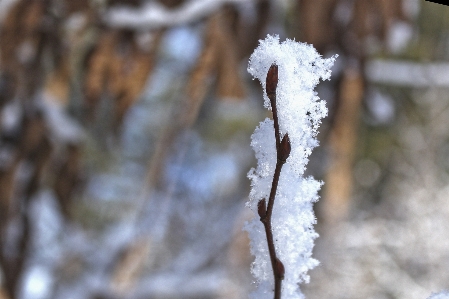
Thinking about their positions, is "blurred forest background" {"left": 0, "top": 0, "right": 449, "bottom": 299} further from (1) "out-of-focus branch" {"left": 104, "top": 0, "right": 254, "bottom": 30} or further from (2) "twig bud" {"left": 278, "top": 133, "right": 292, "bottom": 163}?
(2) "twig bud" {"left": 278, "top": 133, "right": 292, "bottom": 163}

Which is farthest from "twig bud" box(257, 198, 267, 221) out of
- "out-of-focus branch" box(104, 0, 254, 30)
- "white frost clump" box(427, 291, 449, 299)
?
"out-of-focus branch" box(104, 0, 254, 30)

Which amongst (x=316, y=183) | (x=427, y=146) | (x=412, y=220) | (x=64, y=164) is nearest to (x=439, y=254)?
(x=412, y=220)

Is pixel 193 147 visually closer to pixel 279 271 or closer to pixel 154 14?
pixel 154 14

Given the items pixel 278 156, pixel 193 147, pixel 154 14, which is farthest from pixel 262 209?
pixel 193 147

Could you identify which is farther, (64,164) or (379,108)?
(379,108)

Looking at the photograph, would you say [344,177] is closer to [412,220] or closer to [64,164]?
[64,164]

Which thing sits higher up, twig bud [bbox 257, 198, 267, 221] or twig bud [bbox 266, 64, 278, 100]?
twig bud [bbox 266, 64, 278, 100]

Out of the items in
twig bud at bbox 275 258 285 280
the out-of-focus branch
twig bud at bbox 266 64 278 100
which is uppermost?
the out-of-focus branch
